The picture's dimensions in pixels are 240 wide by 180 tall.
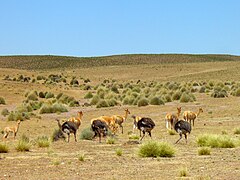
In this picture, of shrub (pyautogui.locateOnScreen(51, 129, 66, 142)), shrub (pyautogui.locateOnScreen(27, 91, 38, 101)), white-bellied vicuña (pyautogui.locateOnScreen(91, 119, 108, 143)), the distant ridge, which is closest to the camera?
white-bellied vicuña (pyautogui.locateOnScreen(91, 119, 108, 143))

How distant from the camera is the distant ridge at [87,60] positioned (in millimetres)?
144750

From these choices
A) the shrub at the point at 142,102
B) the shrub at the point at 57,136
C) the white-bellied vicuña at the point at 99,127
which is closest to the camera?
the white-bellied vicuña at the point at 99,127

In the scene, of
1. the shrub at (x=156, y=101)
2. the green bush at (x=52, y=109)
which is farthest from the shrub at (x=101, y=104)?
the shrub at (x=156, y=101)

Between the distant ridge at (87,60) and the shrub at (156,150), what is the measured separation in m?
125

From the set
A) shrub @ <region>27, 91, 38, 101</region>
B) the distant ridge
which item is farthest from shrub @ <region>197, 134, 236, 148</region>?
the distant ridge

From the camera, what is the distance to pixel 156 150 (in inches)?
683

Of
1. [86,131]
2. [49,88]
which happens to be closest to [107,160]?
[86,131]

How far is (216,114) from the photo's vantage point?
1401 inches

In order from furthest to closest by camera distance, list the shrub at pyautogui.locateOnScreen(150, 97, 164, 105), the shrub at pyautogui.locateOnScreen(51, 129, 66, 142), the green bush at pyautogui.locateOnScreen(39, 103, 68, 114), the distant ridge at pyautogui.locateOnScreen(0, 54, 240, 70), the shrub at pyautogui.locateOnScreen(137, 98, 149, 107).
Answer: the distant ridge at pyautogui.locateOnScreen(0, 54, 240, 70)
the shrub at pyautogui.locateOnScreen(150, 97, 164, 105)
the shrub at pyautogui.locateOnScreen(137, 98, 149, 107)
the green bush at pyautogui.locateOnScreen(39, 103, 68, 114)
the shrub at pyautogui.locateOnScreen(51, 129, 66, 142)

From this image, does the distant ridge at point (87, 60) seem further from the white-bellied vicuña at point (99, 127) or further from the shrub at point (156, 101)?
the white-bellied vicuña at point (99, 127)

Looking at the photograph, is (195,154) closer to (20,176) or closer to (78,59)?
(20,176)

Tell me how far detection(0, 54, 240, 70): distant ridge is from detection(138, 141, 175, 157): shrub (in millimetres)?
124730

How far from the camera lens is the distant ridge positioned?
475 ft

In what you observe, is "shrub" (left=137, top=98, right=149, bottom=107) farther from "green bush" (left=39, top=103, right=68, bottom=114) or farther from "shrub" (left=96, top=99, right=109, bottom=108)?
"green bush" (left=39, top=103, right=68, bottom=114)
